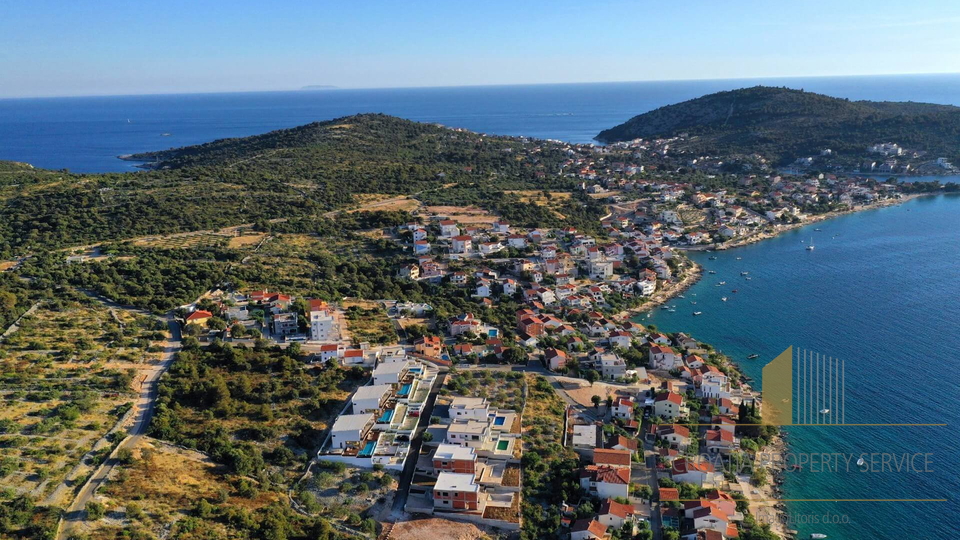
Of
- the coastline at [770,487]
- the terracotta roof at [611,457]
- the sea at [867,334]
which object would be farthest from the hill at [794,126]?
the terracotta roof at [611,457]

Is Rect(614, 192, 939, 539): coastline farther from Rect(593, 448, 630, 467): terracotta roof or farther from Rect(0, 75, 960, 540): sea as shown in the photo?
Rect(593, 448, 630, 467): terracotta roof

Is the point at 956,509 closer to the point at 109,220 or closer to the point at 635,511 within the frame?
the point at 635,511

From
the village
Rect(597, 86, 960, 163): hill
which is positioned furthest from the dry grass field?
Rect(597, 86, 960, 163): hill

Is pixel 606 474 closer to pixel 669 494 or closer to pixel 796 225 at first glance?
pixel 669 494

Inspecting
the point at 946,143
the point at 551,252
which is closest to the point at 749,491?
the point at 551,252

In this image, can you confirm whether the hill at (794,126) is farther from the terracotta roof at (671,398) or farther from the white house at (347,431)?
the white house at (347,431)
